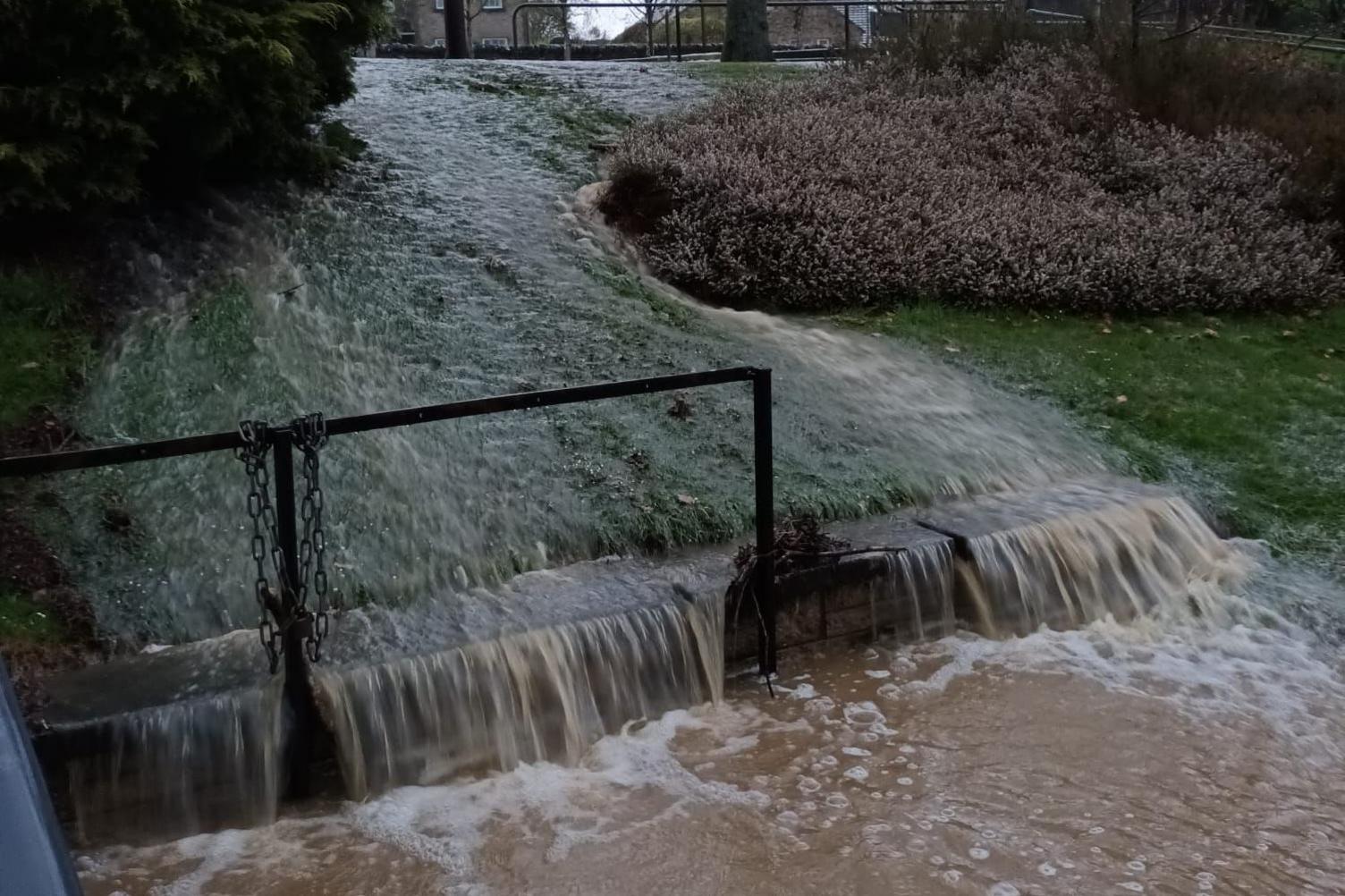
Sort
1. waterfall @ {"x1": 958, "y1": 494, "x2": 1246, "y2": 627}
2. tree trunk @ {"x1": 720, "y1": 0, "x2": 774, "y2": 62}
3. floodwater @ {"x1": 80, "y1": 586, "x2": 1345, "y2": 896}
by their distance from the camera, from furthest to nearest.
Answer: tree trunk @ {"x1": 720, "y1": 0, "x2": 774, "y2": 62} → waterfall @ {"x1": 958, "y1": 494, "x2": 1246, "y2": 627} → floodwater @ {"x1": 80, "y1": 586, "x2": 1345, "y2": 896}

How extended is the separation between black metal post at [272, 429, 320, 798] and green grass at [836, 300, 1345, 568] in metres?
5.16

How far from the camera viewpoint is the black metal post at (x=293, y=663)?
445cm

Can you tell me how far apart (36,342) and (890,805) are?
5.23 meters

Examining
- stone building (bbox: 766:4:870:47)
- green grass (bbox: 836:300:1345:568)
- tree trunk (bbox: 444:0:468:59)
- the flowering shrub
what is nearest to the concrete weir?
green grass (bbox: 836:300:1345:568)

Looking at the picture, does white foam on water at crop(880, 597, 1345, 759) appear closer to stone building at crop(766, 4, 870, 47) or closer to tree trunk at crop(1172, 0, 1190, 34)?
tree trunk at crop(1172, 0, 1190, 34)

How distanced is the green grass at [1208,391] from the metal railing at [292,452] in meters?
3.52

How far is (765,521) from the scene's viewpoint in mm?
5465

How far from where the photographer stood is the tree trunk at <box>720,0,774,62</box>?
58.2ft

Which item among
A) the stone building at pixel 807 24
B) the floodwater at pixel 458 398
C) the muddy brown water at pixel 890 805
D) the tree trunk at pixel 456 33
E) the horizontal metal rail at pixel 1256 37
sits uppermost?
the stone building at pixel 807 24

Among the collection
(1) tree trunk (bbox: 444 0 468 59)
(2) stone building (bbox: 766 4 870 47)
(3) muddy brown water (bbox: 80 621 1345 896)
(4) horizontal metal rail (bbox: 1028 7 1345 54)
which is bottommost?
(3) muddy brown water (bbox: 80 621 1345 896)

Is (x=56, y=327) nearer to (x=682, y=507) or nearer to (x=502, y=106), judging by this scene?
(x=682, y=507)

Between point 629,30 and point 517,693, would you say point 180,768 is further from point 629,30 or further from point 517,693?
point 629,30

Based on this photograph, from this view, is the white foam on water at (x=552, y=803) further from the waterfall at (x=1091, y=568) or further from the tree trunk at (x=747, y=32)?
the tree trunk at (x=747, y=32)

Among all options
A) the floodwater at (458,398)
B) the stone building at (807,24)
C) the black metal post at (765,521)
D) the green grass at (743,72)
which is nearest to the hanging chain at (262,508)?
the floodwater at (458,398)
